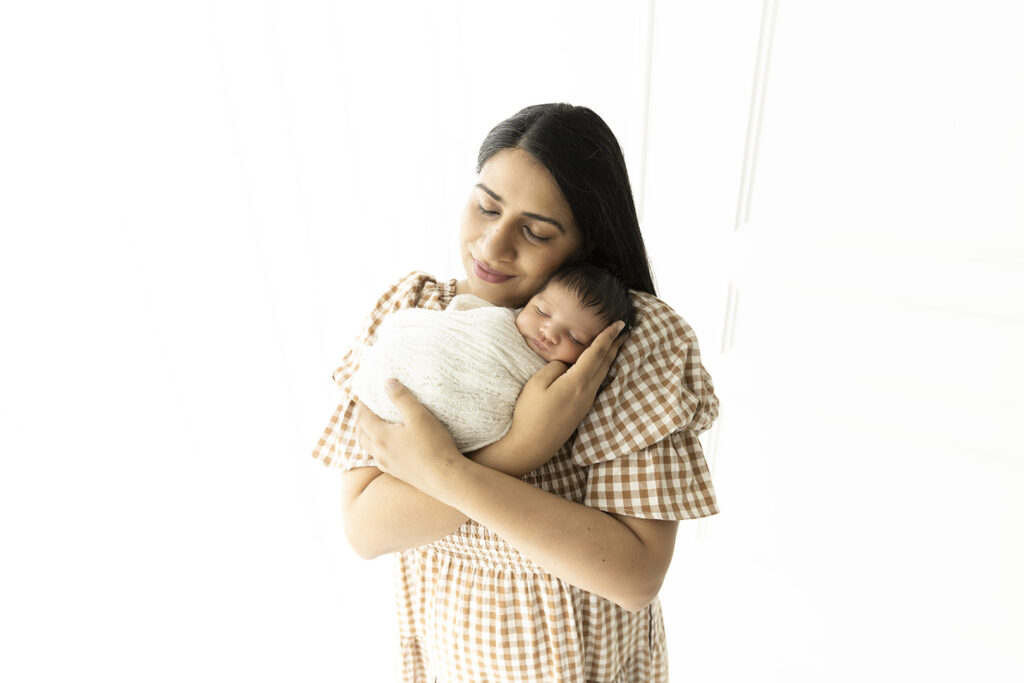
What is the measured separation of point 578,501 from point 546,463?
2.8 inches

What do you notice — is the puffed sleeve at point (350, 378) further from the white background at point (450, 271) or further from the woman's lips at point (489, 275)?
the white background at point (450, 271)

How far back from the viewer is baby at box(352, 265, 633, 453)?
0.79 m

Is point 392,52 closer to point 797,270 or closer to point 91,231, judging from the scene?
point 91,231

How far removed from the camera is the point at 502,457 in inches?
31.8

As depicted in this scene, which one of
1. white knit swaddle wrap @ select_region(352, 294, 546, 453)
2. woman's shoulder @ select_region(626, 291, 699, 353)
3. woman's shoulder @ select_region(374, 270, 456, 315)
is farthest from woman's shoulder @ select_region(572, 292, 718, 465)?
woman's shoulder @ select_region(374, 270, 456, 315)

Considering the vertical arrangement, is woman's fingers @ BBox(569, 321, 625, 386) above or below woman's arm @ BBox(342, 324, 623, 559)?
above

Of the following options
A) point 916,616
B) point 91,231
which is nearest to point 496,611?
point 91,231

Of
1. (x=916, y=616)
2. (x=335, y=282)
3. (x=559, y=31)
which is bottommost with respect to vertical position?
(x=916, y=616)

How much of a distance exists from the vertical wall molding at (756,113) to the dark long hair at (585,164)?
0.50 metres

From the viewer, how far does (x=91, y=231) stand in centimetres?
125

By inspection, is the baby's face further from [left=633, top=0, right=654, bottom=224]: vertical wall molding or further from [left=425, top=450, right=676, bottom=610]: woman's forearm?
[left=633, top=0, right=654, bottom=224]: vertical wall molding

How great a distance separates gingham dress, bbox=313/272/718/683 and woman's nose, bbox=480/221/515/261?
0.13m

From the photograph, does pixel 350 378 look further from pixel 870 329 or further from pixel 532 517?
pixel 870 329

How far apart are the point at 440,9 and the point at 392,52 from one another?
0.43 feet
